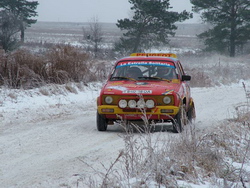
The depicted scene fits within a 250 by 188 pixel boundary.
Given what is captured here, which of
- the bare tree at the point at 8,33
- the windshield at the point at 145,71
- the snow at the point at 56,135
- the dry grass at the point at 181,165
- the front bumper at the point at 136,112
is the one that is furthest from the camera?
the bare tree at the point at 8,33

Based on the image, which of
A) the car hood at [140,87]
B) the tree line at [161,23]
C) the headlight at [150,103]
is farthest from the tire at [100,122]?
the tree line at [161,23]

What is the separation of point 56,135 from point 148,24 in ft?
111

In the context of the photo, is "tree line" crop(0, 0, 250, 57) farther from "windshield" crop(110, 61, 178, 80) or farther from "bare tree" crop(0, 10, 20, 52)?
"windshield" crop(110, 61, 178, 80)

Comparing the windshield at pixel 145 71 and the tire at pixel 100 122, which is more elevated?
the windshield at pixel 145 71

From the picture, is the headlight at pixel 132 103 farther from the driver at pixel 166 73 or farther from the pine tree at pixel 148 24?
the pine tree at pixel 148 24

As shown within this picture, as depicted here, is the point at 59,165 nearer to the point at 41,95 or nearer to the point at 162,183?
the point at 162,183

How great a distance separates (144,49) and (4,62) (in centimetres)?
2916

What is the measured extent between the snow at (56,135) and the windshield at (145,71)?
1170 millimetres

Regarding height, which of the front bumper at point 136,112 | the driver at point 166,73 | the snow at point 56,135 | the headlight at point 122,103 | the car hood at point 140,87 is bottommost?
the snow at point 56,135

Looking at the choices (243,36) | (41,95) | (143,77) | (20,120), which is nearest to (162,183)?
(143,77)

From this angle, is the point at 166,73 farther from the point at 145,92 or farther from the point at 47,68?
the point at 47,68

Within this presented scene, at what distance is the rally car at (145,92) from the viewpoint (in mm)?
9023

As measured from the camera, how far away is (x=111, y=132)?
9.48m

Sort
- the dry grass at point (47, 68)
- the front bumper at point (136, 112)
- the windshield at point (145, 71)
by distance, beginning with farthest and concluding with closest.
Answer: the dry grass at point (47, 68) → the windshield at point (145, 71) → the front bumper at point (136, 112)
